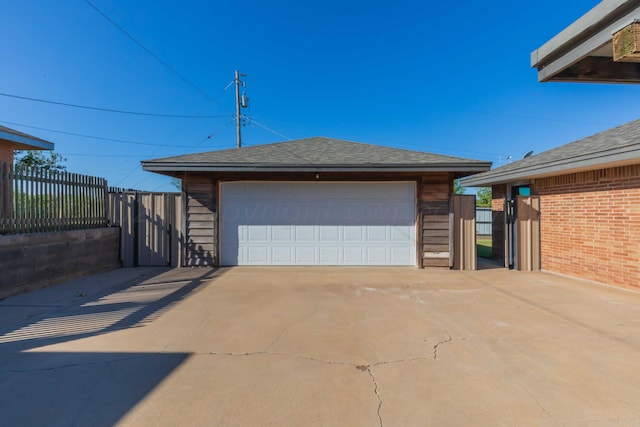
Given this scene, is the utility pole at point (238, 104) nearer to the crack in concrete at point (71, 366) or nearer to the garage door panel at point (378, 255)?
the garage door panel at point (378, 255)

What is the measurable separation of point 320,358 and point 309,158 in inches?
210

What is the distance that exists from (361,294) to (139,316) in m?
3.27

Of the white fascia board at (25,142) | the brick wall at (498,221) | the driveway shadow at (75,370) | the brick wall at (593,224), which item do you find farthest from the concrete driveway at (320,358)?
the white fascia board at (25,142)

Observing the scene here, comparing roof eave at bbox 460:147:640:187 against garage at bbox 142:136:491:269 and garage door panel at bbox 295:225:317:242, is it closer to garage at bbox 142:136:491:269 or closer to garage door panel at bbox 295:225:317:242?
garage at bbox 142:136:491:269

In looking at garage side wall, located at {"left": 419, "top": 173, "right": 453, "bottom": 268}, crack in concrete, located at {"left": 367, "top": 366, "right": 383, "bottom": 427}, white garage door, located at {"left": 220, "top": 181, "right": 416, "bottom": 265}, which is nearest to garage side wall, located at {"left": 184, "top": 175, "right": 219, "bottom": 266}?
white garage door, located at {"left": 220, "top": 181, "right": 416, "bottom": 265}

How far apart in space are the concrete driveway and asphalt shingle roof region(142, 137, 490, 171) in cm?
301

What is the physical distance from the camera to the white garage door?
7734mm

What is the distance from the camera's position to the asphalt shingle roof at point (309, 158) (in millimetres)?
7073

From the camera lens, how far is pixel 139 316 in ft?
13.3

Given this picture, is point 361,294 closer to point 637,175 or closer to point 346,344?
point 346,344

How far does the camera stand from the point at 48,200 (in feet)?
19.5

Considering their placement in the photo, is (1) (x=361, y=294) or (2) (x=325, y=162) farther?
(2) (x=325, y=162)

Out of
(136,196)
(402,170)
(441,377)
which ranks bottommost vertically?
(441,377)

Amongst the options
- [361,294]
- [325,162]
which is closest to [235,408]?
[361,294]
